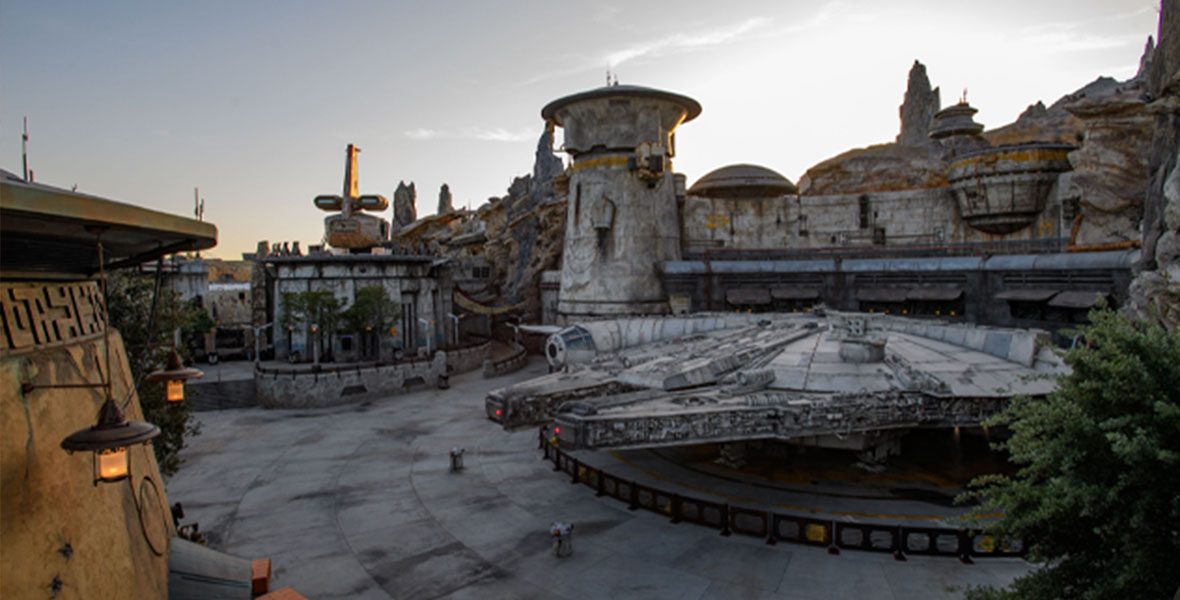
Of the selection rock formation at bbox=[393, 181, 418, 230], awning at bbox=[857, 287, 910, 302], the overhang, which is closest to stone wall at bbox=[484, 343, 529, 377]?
awning at bbox=[857, 287, 910, 302]

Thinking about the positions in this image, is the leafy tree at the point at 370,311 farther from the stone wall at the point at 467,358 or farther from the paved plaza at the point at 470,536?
the paved plaza at the point at 470,536

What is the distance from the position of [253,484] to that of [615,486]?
15.3 meters

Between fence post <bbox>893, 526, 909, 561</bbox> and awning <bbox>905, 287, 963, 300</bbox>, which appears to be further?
awning <bbox>905, 287, 963, 300</bbox>

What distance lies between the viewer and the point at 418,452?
29.9 metres

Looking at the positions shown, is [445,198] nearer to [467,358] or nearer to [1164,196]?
[467,358]

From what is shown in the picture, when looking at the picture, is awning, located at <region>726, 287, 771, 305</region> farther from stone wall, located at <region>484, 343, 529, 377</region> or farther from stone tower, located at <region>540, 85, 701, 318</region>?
stone wall, located at <region>484, 343, 529, 377</region>

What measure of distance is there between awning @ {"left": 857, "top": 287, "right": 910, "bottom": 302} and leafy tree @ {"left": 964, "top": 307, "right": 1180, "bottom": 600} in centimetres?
3292

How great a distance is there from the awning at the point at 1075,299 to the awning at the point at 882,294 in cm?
904

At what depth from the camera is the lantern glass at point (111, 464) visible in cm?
823

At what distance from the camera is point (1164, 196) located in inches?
978

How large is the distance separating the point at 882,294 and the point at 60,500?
4470 cm

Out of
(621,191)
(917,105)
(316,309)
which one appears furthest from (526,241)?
(917,105)

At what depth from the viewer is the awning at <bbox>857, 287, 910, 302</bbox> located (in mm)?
42656

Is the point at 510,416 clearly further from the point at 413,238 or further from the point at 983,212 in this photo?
the point at 413,238
